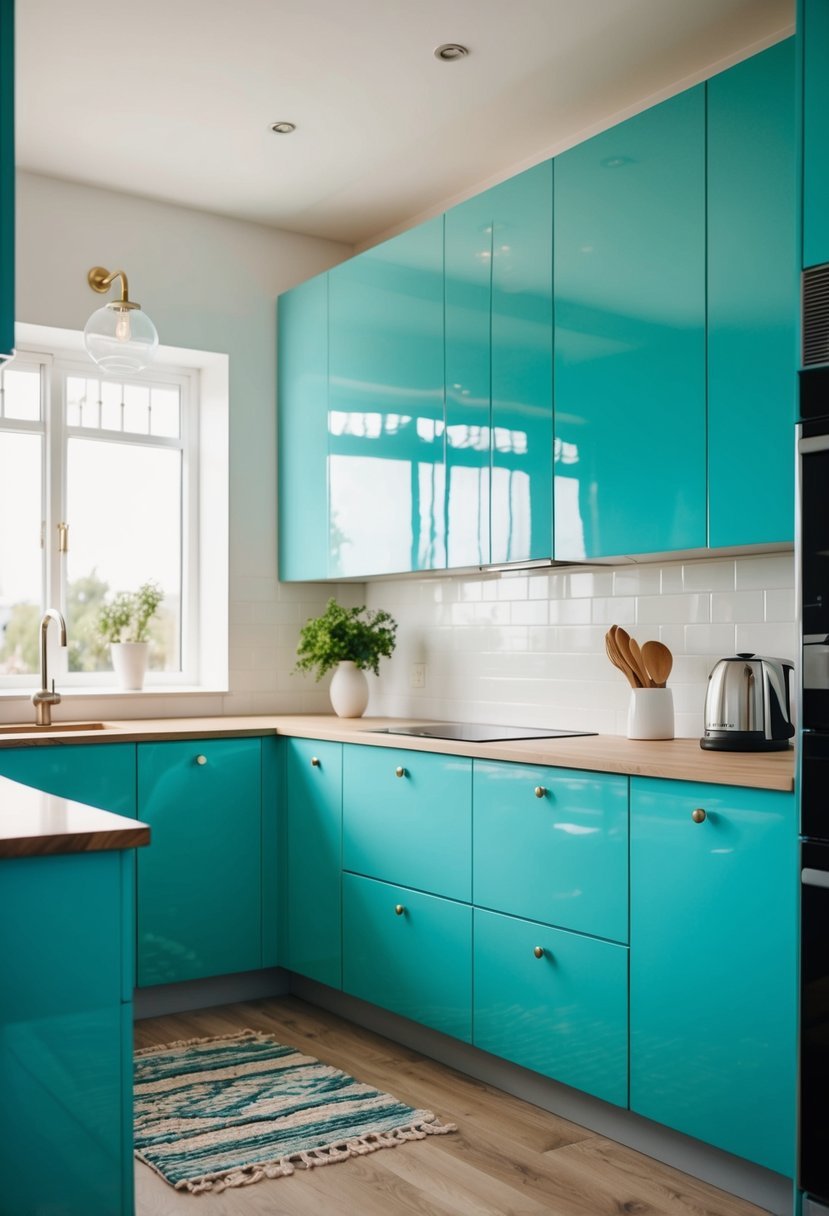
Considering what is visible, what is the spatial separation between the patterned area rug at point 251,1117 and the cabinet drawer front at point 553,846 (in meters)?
0.59

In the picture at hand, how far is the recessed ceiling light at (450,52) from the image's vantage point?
3178 millimetres

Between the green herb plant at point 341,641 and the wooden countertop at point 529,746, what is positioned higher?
the green herb plant at point 341,641

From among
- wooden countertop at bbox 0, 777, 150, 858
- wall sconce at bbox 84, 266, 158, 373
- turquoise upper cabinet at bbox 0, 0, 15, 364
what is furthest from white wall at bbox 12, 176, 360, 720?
wooden countertop at bbox 0, 777, 150, 858

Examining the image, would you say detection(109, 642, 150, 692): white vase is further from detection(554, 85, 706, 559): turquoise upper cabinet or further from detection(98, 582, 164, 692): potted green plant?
detection(554, 85, 706, 559): turquoise upper cabinet

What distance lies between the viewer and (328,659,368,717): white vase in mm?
4312

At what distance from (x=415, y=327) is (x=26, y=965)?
2.68m

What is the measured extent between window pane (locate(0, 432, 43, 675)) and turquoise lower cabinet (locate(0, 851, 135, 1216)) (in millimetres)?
2717

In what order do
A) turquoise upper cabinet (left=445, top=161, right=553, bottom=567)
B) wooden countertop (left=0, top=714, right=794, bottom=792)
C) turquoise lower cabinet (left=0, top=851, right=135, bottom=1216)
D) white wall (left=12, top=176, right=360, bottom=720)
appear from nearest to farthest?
turquoise lower cabinet (left=0, top=851, right=135, bottom=1216) → wooden countertop (left=0, top=714, right=794, bottom=792) → turquoise upper cabinet (left=445, top=161, right=553, bottom=567) → white wall (left=12, top=176, right=360, bottom=720)

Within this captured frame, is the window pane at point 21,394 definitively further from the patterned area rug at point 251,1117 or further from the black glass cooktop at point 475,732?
the patterned area rug at point 251,1117

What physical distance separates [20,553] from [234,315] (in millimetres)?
1219

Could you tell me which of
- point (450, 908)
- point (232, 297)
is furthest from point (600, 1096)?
point (232, 297)

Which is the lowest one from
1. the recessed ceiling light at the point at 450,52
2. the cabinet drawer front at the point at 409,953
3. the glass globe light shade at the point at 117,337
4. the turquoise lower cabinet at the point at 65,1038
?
the cabinet drawer front at the point at 409,953

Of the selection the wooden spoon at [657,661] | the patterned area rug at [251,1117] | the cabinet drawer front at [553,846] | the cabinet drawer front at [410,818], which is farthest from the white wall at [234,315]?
the wooden spoon at [657,661]

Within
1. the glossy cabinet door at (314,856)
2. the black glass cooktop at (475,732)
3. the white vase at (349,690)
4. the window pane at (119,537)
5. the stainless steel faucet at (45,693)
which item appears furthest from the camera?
the window pane at (119,537)
